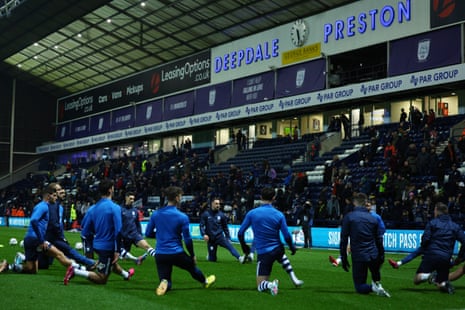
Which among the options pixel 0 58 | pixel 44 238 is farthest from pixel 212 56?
pixel 44 238

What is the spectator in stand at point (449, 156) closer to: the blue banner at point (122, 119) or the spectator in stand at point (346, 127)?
the spectator in stand at point (346, 127)

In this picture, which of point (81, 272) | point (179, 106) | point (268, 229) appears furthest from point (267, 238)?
point (179, 106)

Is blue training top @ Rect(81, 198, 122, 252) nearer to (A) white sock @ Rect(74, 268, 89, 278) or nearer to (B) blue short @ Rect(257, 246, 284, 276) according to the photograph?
(A) white sock @ Rect(74, 268, 89, 278)

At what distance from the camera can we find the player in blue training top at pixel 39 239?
13.1 metres

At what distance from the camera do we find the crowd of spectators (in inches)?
1025

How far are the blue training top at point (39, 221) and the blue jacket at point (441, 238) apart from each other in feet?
Answer: 23.2

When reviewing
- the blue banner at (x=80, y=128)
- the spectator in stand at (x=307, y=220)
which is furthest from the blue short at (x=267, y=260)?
the blue banner at (x=80, y=128)

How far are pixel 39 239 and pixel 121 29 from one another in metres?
38.8

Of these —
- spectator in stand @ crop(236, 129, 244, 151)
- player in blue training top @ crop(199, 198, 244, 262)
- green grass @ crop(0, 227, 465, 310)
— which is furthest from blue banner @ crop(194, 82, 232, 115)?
green grass @ crop(0, 227, 465, 310)

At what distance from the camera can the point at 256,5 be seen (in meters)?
41.0

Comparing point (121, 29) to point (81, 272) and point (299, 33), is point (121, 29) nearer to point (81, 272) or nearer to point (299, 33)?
point (299, 33)

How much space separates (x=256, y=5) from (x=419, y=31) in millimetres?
11118

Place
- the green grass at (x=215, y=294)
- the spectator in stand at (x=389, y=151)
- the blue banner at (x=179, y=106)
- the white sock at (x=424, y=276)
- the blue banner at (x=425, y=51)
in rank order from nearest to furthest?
the green grass at (x=215, y=294), the white sock at (x=424, y=276), the spectator in stand at (x=389, y=151), the blue banner at (x=425, y=51), the blue banner at (x=179, y=106)

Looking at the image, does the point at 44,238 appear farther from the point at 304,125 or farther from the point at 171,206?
the point at 304,125
